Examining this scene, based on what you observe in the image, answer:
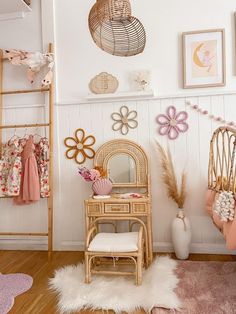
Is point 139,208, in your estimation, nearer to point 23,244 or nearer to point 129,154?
point 129,154

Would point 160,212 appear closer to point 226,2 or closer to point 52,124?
point 52,124

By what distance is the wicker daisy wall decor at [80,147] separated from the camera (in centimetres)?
308

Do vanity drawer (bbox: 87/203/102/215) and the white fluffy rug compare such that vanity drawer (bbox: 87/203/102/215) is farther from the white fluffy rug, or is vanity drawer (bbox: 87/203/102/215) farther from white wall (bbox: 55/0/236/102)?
white wall (bbox: 55/0/236/102)

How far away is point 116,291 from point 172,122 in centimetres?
164

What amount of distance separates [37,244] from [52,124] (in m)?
1.31

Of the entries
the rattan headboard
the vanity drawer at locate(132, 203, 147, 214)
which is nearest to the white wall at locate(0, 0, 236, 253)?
the rattan headboard

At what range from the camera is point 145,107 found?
300 cm

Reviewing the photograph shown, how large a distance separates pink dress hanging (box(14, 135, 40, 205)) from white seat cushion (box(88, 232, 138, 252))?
92 centimetres

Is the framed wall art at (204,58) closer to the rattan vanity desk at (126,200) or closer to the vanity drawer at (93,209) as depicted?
the rattan vanity desk at (126,200)

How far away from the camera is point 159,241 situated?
3.02 meters

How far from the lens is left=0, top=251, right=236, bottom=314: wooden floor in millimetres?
2029

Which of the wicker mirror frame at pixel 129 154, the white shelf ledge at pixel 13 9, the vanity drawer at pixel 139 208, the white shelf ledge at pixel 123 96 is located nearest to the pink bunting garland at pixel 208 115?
the white shelf ledge at pixel 123 96

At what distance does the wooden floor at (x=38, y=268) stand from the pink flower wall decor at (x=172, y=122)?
123 centimetres

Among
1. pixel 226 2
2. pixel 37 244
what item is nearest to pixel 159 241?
pixel 37 244
